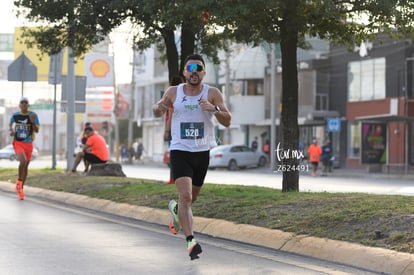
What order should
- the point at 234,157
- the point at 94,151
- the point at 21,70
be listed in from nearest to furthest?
the point at 94,151
the point at 21,70
the point at 234,157

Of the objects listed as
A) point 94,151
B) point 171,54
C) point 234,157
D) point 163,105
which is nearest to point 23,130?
point 171,54

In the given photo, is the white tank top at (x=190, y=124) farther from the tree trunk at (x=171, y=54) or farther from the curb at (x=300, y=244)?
the tree trunk at (x=171, y=54)

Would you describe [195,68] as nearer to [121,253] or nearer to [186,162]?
[186,162]

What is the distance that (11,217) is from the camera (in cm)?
1238

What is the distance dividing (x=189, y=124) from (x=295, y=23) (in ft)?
18.3

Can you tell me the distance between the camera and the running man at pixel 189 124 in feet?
27.2

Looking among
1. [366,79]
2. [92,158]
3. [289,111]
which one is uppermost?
[366,79]

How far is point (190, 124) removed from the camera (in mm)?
8312

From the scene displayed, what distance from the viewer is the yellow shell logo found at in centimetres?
4828

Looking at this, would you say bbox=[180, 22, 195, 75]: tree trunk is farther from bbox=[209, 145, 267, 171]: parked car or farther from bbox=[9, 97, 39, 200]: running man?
bbox=[209, 145, 267, 171]: parked car

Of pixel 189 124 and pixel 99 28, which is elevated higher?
pixel 99 28

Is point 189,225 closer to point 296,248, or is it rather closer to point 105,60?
point 296,248

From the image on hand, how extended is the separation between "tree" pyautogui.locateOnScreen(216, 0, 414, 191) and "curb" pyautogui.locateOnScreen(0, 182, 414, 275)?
2776 mm

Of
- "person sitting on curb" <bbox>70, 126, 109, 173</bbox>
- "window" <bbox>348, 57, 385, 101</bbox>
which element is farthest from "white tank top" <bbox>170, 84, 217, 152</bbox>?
"window" <bbox>348, 57, 385, 101</bbox>
